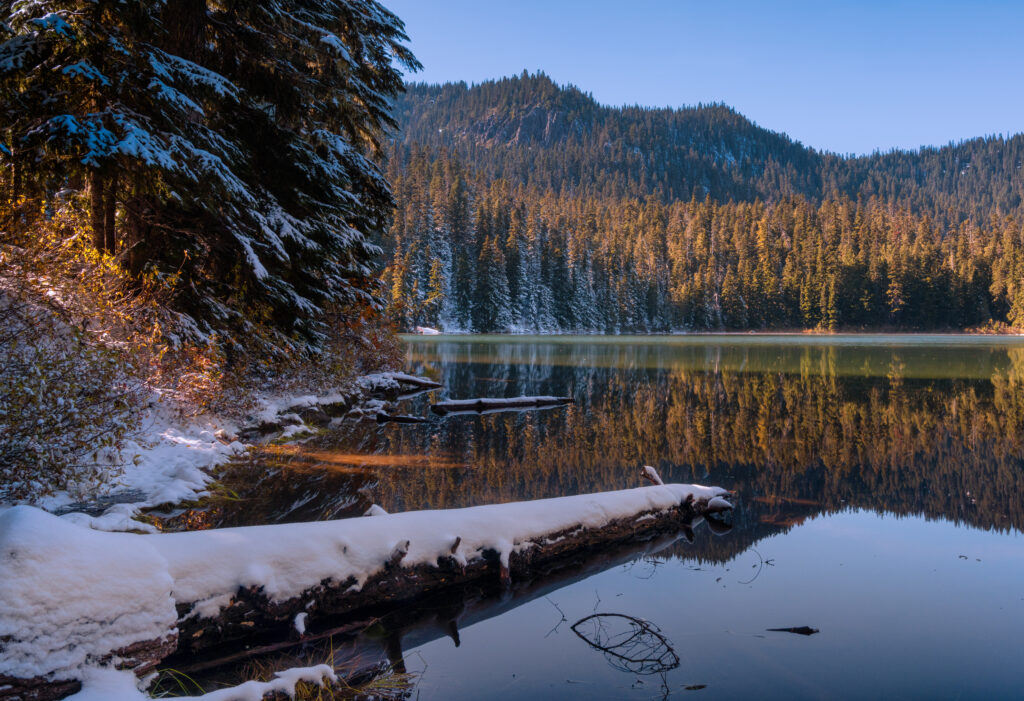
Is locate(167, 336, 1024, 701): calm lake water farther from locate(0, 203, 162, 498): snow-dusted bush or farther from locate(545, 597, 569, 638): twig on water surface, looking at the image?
locate(0, 203, 162, 498): snow-dusted bush

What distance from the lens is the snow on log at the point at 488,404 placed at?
1680 cm

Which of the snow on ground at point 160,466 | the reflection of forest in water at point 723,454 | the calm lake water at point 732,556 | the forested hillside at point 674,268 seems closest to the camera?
the calm lake water at point 732,556

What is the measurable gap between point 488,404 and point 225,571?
13.4m

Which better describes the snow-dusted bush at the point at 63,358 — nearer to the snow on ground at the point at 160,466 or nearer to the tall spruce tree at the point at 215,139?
Result: the snow on ground at the point at 160,466

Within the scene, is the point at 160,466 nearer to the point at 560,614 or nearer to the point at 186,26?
the point at 560,614

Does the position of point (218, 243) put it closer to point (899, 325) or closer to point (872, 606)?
point (872, 606)

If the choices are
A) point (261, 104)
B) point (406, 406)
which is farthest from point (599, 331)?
point (261, 104)

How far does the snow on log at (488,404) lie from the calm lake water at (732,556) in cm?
58

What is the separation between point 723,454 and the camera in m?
12.5

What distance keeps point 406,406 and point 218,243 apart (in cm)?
930

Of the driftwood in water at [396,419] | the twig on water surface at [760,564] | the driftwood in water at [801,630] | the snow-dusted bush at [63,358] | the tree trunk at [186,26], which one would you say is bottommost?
the twig on water surface at [760,564]

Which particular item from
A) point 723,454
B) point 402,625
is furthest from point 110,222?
point 723,454

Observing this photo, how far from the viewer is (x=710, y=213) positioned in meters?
122

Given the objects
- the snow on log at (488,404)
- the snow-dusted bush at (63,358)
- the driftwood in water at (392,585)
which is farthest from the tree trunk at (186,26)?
the driftwood in water at (392,585)
